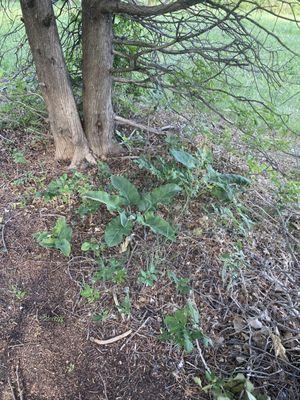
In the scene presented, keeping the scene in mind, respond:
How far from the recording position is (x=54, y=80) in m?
2.56

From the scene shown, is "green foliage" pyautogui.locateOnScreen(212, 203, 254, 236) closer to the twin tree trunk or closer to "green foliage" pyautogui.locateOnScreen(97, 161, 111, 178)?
"green foliage" pyautogui.locateOnScreen(97, 161, 111, 178)

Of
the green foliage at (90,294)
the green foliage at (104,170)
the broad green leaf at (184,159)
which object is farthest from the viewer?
the green foliage at (104,170)

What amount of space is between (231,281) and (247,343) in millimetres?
346

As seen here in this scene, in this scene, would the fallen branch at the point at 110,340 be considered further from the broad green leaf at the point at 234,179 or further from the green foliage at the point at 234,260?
the broad green leaf at the point at 234,179

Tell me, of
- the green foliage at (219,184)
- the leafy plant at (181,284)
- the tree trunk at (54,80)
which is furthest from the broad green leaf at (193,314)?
the tree trunk at (54,80)

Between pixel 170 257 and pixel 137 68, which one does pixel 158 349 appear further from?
pixel 137 68

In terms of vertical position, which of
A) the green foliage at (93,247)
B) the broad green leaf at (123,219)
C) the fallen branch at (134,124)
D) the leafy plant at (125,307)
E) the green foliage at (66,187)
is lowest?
the leafy plant at (125,307)

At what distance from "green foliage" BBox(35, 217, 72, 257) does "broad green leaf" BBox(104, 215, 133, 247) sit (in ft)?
0.76

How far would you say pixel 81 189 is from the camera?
2.44m

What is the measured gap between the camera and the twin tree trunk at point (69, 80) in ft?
7.93

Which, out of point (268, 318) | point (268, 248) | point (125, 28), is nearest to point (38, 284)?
point (268, 318)

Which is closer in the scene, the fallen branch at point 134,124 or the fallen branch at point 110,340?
the fallen branch at point 110,340

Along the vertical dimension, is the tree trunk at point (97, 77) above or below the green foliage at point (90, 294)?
above

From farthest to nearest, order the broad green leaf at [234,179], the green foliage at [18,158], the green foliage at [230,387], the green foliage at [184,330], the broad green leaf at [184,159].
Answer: the green foliage at [18,158]
the broad green leaf at [234,179]
the broad green leaf at [184,159]
the green foliage at [184,330]
the green foliage at [230,387]
